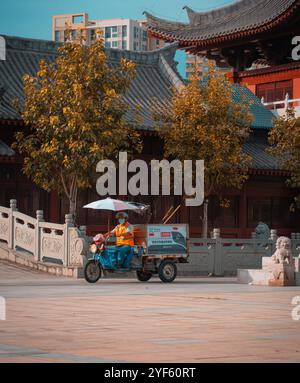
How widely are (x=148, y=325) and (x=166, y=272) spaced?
42.3 feet

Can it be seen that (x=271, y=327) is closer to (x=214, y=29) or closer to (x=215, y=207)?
(x=215, y=207)

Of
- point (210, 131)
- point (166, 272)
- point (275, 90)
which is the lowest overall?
point (166, 272)

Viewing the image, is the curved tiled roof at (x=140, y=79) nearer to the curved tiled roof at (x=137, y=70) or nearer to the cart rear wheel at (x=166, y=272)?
the curved tiled roof at (x=137, y=70)

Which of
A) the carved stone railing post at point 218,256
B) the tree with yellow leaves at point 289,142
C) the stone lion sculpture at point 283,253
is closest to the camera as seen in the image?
the stone lion sculpture at point 283,253

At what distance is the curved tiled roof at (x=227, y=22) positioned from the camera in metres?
49.8

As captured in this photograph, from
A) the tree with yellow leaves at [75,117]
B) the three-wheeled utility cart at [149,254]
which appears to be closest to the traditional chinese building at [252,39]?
the tree with yellow leaves at [75,117]

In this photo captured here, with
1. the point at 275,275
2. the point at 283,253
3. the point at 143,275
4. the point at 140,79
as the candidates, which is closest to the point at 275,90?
the point at 140,79

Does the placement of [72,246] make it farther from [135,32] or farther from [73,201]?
[135,32]

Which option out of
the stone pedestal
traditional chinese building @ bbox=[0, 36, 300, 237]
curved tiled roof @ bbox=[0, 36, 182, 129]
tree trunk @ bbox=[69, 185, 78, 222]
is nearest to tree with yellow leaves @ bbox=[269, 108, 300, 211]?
traditional chinese building @ bbox=[0, 36, 300, 237]

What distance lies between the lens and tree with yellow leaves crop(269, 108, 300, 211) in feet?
132

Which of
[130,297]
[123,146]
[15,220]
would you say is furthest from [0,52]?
[130,297]

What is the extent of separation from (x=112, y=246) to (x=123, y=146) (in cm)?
961

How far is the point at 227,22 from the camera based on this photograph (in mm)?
54625

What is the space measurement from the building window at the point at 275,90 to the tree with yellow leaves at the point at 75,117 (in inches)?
729
